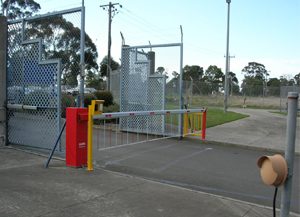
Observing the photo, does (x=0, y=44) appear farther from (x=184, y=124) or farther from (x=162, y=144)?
(x=184, y=124)

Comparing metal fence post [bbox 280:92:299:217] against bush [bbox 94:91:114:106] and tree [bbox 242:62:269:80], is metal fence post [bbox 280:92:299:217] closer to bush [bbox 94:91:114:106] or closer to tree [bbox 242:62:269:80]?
bush [bbox 94:91:114:106]

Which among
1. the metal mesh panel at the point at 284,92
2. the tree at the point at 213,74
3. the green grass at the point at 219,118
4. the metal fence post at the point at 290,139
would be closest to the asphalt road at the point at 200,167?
the metal fence post at the point at 290,139

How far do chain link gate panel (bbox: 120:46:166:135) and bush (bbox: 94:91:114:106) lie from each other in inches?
274

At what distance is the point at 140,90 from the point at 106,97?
25.1ft

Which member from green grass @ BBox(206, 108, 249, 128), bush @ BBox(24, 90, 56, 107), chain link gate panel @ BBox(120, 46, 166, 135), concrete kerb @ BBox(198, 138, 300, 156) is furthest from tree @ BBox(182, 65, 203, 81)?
bush @ BBox(24, 90, 56, 107)

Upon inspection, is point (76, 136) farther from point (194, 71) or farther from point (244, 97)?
point (194, 71)

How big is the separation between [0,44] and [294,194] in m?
7.64

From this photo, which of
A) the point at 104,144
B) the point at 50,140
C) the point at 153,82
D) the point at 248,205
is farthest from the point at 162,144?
the point at 248,205

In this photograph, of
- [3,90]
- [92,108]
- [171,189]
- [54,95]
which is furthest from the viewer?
[3,90]

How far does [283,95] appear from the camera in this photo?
3231 cm

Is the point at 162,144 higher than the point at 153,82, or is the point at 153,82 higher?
the point at 153,82

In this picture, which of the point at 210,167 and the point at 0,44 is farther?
the point at 0,44

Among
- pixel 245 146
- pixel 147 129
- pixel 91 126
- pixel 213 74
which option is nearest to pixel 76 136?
pixel 91 126

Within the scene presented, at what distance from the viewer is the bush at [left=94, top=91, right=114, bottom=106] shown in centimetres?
2048
